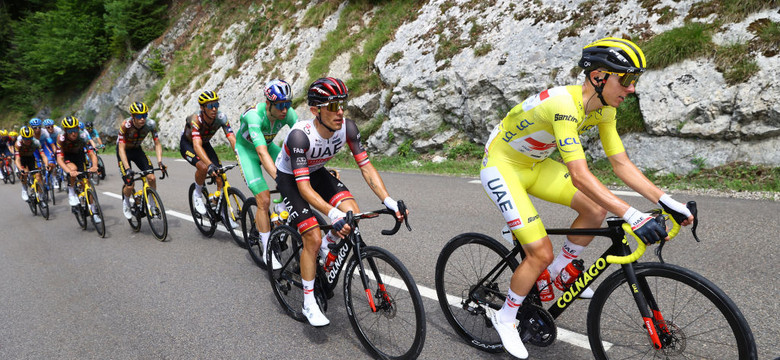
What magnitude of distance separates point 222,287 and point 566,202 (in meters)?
3.64

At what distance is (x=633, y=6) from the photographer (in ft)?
34.7

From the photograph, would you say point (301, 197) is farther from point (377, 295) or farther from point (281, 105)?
point (281, 105)

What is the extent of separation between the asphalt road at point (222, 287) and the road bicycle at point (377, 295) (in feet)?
0.72

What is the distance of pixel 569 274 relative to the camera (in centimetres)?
303

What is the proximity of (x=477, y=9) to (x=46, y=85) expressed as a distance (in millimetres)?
38361

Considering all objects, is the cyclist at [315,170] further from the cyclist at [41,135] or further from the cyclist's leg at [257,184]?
the cyclist at [41,135]

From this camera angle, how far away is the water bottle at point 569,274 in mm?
2963

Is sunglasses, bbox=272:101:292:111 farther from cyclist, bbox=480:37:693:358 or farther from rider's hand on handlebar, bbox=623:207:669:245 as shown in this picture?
rider's hand on handlebar, bbox=623:207:669:245

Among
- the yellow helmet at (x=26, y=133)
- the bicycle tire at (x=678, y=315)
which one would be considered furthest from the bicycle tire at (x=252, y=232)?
the yellow helmet at (x=26, y=133)

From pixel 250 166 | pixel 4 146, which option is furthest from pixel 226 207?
pixel 4 146

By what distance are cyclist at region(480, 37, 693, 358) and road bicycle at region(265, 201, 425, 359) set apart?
0.63 meters

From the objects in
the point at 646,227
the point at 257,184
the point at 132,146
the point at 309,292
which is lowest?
the point at 309,292

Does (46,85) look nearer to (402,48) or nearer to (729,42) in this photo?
(402,48)

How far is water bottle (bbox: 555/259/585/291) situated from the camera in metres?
2.96
